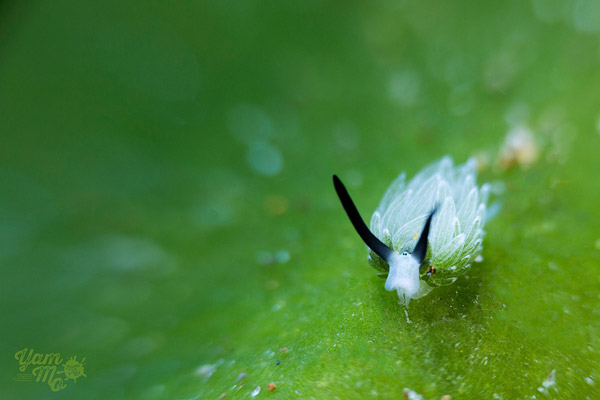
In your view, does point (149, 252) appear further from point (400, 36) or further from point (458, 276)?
point (400, 36)

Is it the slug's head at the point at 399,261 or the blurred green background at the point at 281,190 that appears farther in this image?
the blurred green background at the point at 281,190

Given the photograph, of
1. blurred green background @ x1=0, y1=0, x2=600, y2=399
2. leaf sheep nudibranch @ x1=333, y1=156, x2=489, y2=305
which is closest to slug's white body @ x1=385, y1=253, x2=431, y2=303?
leaf sheep nudibranch @ x1=333, y1=156, x2=489, y2=305

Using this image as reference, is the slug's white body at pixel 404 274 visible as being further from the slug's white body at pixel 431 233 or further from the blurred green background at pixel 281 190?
the blurred green background at pixel 281 190

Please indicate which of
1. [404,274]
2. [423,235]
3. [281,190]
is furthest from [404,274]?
[281,190]

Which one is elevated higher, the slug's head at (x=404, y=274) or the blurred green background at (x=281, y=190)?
the blurred green background at (x=281, y=190)

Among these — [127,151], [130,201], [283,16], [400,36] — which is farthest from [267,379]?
[400,36]

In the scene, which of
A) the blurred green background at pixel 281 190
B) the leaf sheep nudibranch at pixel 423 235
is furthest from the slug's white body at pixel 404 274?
the blurred green background at pixel 281 190
